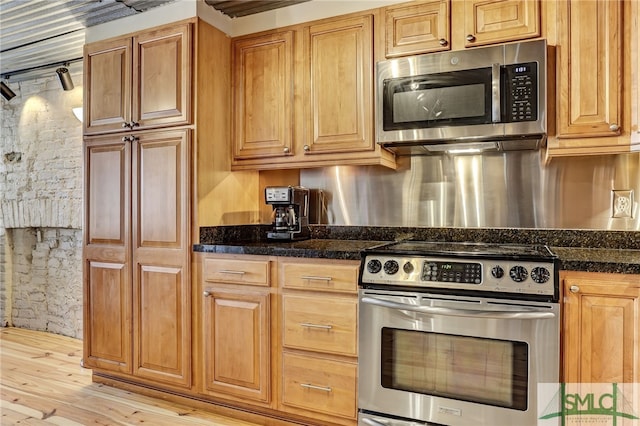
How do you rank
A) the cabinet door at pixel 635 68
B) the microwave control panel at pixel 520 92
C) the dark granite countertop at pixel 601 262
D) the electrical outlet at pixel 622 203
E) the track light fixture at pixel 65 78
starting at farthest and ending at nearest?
1. the track light fixture at pixel 65 78
2. the electrical outlet at pixel 622 203
3. the microwave control panel at pixel 520 92
4. the cabinet door at pixel 635 68
5. the dark granite countertop at pixel 601 262

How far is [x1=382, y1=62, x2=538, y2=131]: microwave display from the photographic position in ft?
6.77

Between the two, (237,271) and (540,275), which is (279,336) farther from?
(540,275)

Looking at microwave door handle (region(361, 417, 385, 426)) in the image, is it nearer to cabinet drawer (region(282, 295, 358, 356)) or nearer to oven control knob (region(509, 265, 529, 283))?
cabinet drawer (region(282, 295, 358, 356))

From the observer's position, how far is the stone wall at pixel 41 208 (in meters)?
4.06

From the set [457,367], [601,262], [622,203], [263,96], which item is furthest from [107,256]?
[622,203]

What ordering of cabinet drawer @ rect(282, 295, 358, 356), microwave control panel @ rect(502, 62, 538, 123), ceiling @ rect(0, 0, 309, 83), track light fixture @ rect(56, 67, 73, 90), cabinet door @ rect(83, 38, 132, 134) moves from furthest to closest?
1. track light fixture @ rect(56, 67, 73, 90)
2. cabinet door @ rect(83, 38, 132, 134)
3. ceiling @ rect(0, 0, 309, 83)
4. cabinet drawer @ rect(282, 295, 358, 356)
5. microwave control panel @ rect(502, 62, 538, 123)

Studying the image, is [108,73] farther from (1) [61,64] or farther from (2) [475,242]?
(2) [475,242]

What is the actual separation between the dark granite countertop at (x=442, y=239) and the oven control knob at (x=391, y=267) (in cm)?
15

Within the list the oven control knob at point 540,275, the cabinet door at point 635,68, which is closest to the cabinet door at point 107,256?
the oven control knob at point 540,275

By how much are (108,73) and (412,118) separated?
6.61 ft

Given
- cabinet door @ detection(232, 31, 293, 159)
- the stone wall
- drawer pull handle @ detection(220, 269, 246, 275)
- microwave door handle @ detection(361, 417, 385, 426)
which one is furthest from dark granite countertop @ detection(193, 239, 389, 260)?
the stone wall

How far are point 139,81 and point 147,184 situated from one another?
2.16 ft

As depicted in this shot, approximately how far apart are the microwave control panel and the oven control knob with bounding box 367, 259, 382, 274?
92 centimetres

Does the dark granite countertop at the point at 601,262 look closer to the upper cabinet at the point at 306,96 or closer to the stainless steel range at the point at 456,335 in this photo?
the stainless steel range at the point at 456,335
